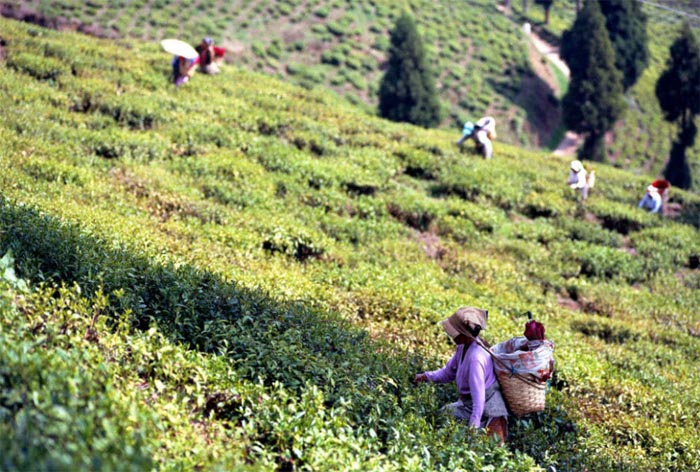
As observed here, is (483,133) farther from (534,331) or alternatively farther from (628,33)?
(628,33)

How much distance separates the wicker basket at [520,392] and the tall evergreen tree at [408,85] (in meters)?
30.1

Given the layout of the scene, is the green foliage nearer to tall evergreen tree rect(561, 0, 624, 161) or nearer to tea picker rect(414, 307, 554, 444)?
tall evergreen tree rect(561, 0, 624, 161)

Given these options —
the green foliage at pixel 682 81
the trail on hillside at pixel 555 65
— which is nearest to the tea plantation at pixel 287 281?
the green foliage at pixel 682 81

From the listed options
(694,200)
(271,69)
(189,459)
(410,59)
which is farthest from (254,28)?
(189,459)

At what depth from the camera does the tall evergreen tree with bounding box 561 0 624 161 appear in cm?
4059

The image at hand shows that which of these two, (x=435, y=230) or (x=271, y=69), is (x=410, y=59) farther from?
(x=435, y=230)

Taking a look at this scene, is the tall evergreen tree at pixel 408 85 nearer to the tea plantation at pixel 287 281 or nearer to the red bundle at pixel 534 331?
the tea plantation at pixel 287 281

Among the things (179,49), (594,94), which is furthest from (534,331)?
(594,94)

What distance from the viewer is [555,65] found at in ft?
169

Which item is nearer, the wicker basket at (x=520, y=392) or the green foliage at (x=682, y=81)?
the wicker basket at (x=520, y=392)

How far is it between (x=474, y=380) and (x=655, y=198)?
47.0ft

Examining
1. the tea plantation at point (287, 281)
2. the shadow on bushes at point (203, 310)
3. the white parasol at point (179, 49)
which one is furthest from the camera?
the white parasol at point (179, 49)

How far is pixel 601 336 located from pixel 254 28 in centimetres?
3308

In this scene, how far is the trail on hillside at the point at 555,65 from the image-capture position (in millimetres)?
43744
